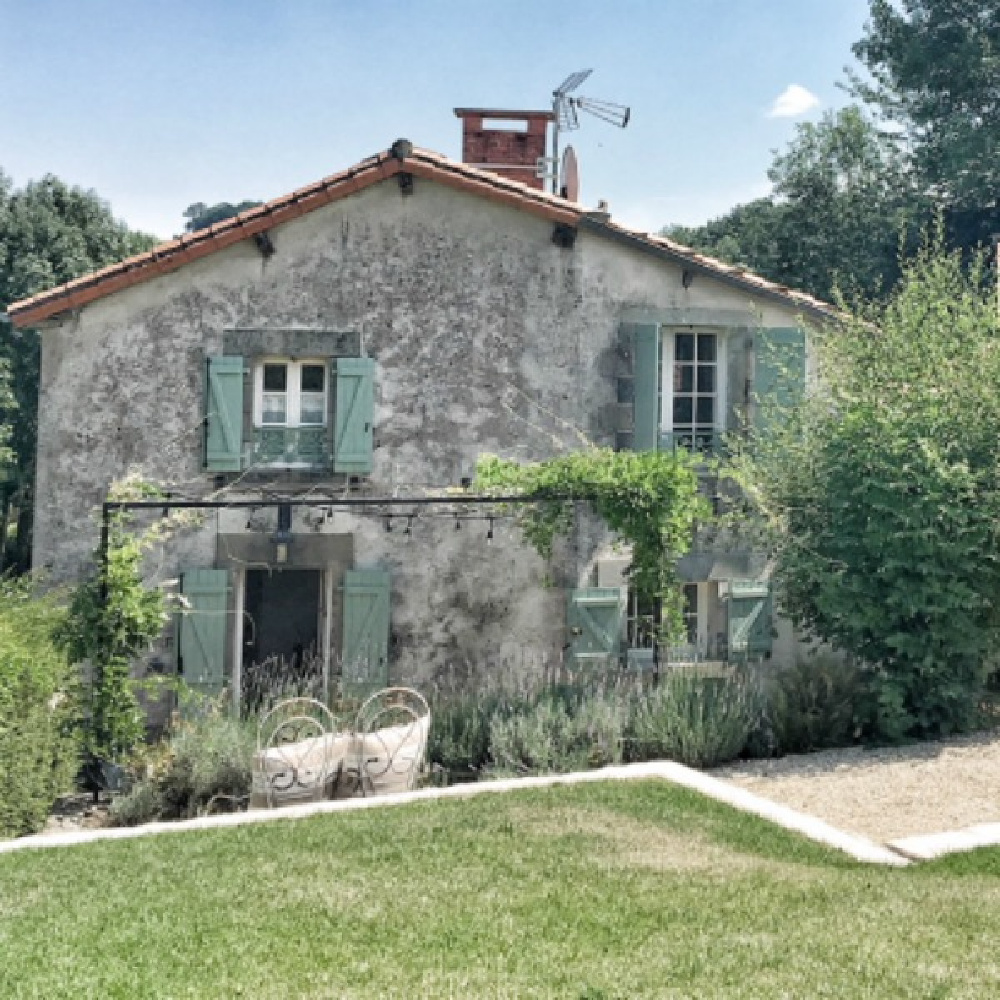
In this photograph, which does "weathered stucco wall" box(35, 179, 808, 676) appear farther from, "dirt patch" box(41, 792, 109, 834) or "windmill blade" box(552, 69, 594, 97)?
"windmill blade" box(552, 69, 594, 97)

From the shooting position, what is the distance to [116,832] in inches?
308

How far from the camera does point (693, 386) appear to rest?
13695mm

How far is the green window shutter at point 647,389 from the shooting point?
513 inches

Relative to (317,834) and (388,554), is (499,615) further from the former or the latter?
(317,834)

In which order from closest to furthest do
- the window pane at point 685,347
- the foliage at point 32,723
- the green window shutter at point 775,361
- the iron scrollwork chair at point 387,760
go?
the foliage at point 32,723 < the iron scrollwork chair at point 387,760 < the green window shutter at point 775,361 < the window pane at point 685,347

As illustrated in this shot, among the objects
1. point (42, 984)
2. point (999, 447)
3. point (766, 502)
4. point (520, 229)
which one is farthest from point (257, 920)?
point (520, 229)

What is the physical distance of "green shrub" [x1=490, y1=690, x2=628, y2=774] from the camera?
9781 mm

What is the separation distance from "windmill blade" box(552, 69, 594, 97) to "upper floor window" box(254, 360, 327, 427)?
Result: 677 centimetres

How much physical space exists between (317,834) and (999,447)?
24.0 feet

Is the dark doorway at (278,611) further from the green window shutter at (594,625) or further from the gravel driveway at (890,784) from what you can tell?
the gravel driveway at (890,784)

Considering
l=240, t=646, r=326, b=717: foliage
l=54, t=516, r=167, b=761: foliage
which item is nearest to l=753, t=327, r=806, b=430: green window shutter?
l=240, t=646, r=326, b=717: foliage

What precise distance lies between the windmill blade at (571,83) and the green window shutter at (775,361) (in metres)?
5.97

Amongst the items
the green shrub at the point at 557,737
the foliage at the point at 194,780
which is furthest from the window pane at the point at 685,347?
the foliage at the point at 194,780

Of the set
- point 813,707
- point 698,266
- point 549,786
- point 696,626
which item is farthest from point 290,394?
point 813,707
